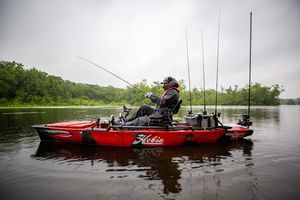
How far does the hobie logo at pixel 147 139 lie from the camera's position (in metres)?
6.02

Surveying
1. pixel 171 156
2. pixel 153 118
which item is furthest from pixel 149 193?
pixel 153 118

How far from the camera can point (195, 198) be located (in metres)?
3.12

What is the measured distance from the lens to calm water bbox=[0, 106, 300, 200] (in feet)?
10.9

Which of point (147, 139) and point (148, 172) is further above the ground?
point (147, 139)

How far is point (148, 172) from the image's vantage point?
4.28m

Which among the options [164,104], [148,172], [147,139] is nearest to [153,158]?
[147,139]

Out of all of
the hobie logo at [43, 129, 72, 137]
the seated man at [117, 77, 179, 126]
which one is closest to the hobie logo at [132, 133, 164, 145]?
the seated man at [117, 77, 179, 126]

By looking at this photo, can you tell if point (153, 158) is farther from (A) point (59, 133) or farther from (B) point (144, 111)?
(A) point (59, 133)

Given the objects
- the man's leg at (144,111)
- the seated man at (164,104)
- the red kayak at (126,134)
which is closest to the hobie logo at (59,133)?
the red kayak at (126,134)

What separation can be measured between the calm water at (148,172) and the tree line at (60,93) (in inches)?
1855

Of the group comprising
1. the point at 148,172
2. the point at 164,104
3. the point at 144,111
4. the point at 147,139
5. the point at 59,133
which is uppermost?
the point at 164,104

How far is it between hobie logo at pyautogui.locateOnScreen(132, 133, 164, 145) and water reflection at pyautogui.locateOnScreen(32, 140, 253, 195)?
27 centimetres

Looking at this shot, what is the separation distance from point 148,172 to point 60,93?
257 ft

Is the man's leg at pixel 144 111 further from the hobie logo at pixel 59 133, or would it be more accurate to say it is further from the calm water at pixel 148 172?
the hobie logo at pixel 59 133
